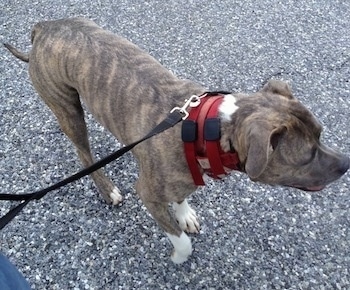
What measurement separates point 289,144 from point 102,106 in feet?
3.74

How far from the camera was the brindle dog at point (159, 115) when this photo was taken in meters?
2.48

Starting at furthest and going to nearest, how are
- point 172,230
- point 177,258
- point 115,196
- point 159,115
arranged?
1. point 115,196
2. point 177,258
3. point 172,230
4. point 159,115

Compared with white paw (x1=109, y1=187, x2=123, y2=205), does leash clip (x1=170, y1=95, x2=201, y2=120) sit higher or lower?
higher

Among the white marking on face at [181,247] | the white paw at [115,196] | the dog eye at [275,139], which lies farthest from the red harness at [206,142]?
the white paw at [115,196]

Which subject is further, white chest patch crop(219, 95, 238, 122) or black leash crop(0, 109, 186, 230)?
white chest patch crop(219, 95, 238, 122)

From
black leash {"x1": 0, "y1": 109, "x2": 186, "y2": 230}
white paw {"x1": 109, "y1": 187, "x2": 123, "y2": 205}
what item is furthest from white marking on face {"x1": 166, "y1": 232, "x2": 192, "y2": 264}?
black leash {"x1": 0, "y1": 109, "x2": 186, "y2": 230}

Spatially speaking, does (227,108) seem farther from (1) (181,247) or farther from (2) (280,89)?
(1) (181,247)

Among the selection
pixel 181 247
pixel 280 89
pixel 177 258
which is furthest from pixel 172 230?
pixel 280 89

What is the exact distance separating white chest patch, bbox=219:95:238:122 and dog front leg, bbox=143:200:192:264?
0.72 metres

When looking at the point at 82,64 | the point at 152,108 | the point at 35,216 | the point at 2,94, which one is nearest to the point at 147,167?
the point at 152,108

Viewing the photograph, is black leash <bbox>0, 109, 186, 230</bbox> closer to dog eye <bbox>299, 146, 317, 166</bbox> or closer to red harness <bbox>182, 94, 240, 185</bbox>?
red harness <bbox>182, 94, 240, 185</bbox>

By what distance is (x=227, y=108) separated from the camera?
254 centimetres

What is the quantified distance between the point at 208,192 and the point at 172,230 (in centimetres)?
72

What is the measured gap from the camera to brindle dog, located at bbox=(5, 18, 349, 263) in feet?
8.13
